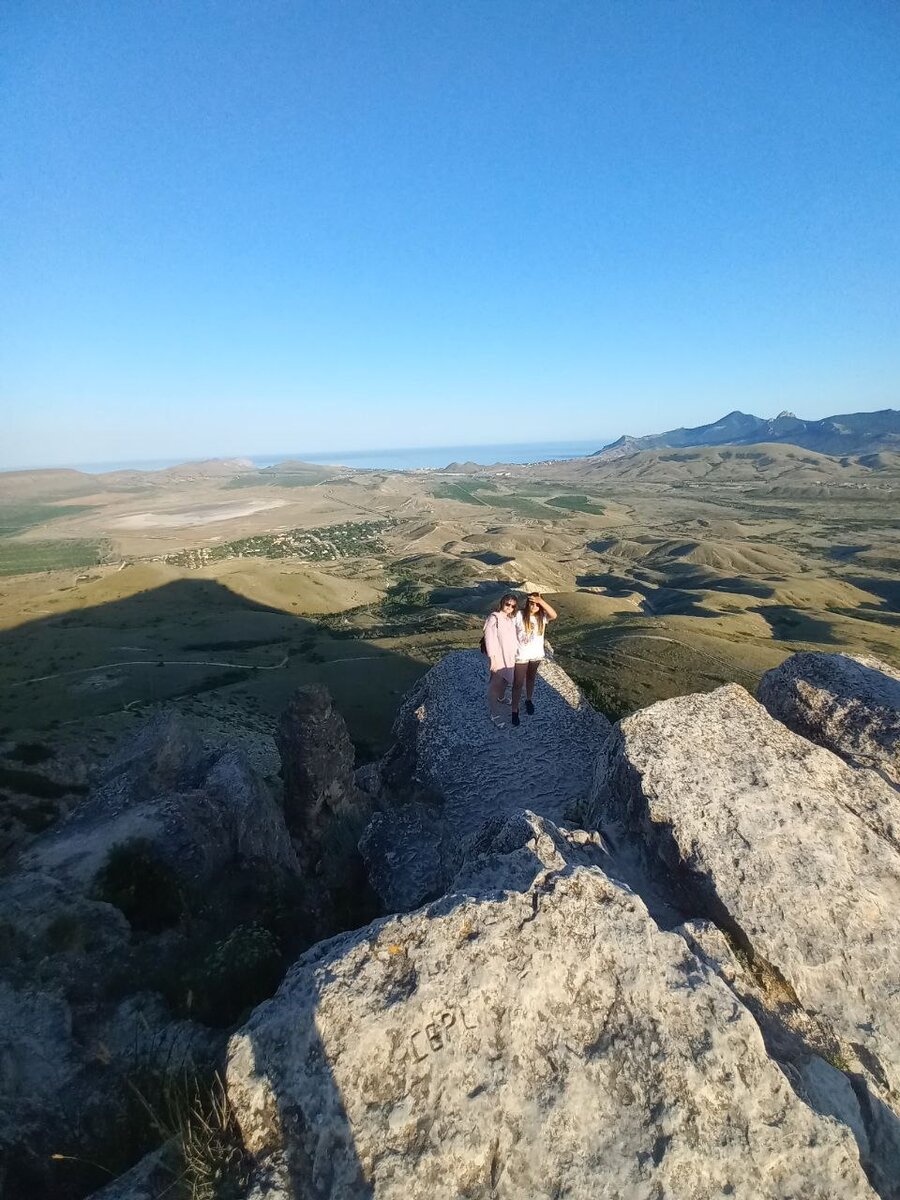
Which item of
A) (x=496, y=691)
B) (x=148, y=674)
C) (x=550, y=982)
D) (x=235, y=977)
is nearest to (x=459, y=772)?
(x=496, y=691)

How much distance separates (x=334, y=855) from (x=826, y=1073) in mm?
11075

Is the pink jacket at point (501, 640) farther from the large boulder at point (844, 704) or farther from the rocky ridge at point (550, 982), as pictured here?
the large boulder at point (844, 704)

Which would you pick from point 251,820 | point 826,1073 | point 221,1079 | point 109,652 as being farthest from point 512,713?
point 109,652

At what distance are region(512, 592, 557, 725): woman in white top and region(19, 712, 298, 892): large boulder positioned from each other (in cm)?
729

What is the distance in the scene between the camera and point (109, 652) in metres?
58.3

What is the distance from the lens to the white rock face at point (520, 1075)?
512cm

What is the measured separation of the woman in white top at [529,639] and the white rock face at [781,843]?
11.6 ft

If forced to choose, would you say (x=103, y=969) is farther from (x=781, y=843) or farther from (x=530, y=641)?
(x=781, y=843)

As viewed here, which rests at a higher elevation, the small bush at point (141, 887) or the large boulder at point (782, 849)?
the large boulder at point (782, 849)

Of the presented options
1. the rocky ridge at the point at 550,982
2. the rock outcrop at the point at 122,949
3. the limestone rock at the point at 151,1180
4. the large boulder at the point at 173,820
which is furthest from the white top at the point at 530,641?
the limestone rock at the point at 151,1180

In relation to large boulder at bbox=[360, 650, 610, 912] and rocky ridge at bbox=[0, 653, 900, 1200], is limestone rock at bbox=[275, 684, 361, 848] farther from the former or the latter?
rocky ridge at bbox=[0, 653, 900, 1200]

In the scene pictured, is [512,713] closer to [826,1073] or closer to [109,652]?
[826,1073]

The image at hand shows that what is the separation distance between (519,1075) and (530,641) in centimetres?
971

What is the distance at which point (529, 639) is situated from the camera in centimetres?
1465
